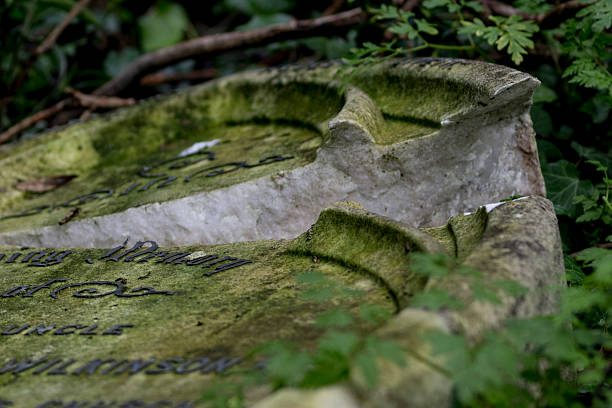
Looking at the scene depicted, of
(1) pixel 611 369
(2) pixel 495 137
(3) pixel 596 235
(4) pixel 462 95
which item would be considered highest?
(4) pixel 462 95

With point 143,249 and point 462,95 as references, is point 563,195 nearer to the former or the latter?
point 462,95

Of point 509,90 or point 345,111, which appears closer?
point 509,90

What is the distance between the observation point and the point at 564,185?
232 centimetres

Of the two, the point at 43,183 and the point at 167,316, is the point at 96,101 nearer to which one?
the point at 43,183

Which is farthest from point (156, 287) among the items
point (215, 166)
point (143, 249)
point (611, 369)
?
point (611, 369)

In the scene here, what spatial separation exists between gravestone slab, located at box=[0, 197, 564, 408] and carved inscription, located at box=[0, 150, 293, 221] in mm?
454

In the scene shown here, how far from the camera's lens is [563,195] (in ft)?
7.57

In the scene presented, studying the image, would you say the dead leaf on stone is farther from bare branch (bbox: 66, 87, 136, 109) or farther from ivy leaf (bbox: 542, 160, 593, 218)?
ivy leaf (bbox: 542, 160, 593, 218)

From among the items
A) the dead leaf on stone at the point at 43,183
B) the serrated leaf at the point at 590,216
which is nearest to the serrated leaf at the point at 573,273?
the serrated leaf at the point at 590,216

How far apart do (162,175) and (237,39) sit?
1310 millimetres

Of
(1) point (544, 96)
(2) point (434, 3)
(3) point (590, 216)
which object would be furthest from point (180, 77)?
(3) point (590, 216)

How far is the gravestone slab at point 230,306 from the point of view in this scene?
99 cm

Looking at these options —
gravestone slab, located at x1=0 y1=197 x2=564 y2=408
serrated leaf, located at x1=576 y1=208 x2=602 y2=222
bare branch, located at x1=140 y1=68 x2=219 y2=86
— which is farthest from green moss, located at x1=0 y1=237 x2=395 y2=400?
bare branch, located at x1=140 y1=68 x2=219 y2=86

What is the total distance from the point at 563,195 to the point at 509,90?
0.77 metres
